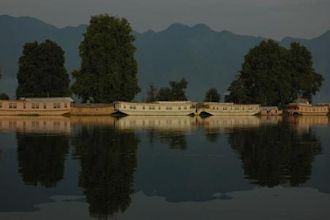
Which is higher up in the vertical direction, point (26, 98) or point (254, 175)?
point (26, 98)

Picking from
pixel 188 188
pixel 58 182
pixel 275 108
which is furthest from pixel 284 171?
pixel 275 108

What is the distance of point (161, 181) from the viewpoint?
95.8ft

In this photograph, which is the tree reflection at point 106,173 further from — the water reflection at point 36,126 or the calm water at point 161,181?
the water reflection at point 36,126

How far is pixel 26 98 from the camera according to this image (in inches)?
4515

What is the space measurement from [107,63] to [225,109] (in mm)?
28414

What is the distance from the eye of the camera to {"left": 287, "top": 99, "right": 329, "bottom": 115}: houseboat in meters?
142

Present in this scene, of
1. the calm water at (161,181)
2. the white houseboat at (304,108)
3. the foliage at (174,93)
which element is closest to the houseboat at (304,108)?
the white houseboat at (304,108)

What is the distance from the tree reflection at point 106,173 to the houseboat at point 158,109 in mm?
62356

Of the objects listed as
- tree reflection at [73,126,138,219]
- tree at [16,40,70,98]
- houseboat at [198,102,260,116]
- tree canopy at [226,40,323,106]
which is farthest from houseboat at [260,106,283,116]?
tree reflection at [73,126,138,219]

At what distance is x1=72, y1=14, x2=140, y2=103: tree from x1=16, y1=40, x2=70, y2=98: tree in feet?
14.2

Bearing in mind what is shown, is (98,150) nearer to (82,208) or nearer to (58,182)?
(58,182)

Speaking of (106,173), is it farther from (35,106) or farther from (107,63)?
(107,63)

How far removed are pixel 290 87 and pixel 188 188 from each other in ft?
394

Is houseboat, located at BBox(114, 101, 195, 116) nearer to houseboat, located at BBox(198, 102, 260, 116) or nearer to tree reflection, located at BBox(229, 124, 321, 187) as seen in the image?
houseboat, located at BBox(198, 102, 260, 116)
